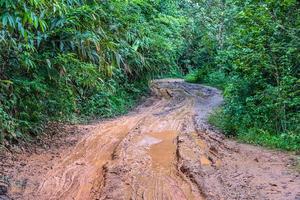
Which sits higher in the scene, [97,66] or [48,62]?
[48,62]

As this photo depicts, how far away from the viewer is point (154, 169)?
198 inches

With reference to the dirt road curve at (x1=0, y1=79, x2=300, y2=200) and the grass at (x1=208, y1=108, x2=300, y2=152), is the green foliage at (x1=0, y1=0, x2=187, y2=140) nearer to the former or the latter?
the dirt road curve at (x1=0, y1=79, x2=300, y2=200)

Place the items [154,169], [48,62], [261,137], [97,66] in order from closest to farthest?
[154,169] → [48,62] → [261,137] → [97,66]

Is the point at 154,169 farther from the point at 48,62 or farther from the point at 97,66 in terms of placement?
the point at 97,66

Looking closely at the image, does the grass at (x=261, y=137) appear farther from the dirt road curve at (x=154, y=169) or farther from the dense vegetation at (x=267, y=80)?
the dirt road curve at (x=154, y=169)

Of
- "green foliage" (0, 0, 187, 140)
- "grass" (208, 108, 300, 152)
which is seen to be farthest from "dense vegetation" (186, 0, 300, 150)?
"green foliage" (0, 0, 187, 140)

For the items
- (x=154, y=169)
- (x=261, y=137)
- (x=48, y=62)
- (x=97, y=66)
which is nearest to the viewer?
(x=154, y=169)

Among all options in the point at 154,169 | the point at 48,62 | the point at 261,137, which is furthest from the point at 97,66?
the point at 261,137

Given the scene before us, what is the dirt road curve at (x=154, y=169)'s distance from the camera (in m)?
4.14

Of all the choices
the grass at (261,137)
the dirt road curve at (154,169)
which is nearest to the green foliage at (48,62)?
the dirt road curve at (154,169)

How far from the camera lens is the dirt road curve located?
163 inches

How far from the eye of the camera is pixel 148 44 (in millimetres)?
12422

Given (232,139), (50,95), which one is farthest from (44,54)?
(232,139)

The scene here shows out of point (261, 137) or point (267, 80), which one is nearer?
point (261, 137)
